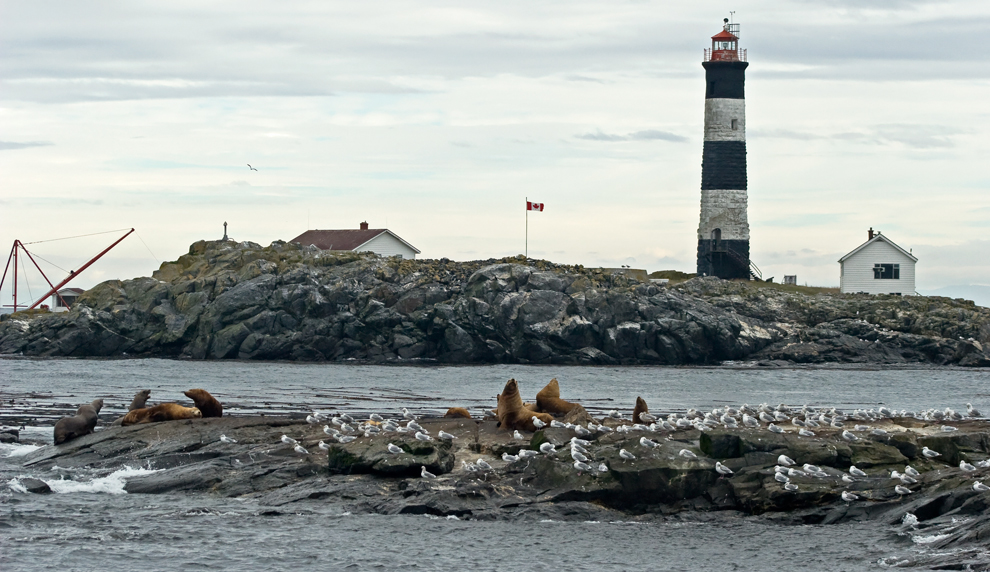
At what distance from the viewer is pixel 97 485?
67.4 feet

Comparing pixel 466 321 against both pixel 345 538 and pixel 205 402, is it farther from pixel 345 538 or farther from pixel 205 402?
pixel 345 538

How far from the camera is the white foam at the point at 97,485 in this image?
66.5 feet

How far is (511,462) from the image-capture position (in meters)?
20.2

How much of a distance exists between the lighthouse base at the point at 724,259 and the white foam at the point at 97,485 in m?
55.8

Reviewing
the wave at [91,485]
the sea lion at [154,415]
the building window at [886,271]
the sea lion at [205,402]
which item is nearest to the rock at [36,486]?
the wave at [91,485]

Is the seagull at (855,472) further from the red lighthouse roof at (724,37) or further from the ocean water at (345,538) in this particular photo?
the red lighthouse roof at (724,37)

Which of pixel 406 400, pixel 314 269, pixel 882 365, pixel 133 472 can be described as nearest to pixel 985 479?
pixel 133 472

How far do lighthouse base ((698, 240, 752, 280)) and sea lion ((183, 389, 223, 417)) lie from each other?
5116 centimetres

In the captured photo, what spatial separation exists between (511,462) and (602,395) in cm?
2287

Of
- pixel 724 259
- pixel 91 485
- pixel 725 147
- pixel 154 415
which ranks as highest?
pixel 725 147

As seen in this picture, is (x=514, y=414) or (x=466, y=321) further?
(x=466, y=321)

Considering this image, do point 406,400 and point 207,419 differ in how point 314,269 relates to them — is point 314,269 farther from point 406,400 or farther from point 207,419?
point 207,419

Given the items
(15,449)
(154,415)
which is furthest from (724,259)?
(15,449)

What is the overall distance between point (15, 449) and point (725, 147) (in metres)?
52.4
